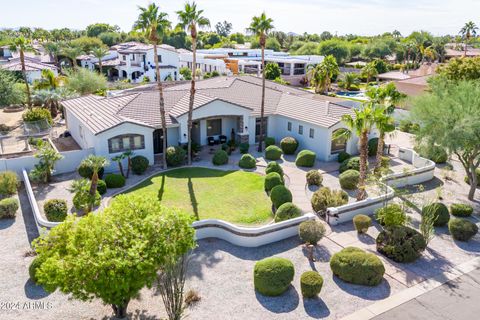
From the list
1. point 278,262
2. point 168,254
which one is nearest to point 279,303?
point 278,262

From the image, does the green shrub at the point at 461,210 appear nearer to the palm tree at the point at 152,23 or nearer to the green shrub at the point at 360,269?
the green shrub at the point at 360,269

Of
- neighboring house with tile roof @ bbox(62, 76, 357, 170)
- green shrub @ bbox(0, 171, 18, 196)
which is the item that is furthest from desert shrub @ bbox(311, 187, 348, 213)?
green shrub @ bbox(0, 171, 18, 196)

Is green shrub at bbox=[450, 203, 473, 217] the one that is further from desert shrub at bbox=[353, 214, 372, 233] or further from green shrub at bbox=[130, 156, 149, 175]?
green shrub at bbox=[130, 156, 149, 175]

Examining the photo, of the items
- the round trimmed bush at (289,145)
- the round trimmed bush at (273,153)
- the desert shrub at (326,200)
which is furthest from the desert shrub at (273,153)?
the desert shrub at (326,200)

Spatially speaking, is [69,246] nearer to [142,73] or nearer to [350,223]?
[350,223]

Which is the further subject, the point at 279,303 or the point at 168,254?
the point at 279,303

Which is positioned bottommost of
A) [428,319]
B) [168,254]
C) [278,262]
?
[428,319]
